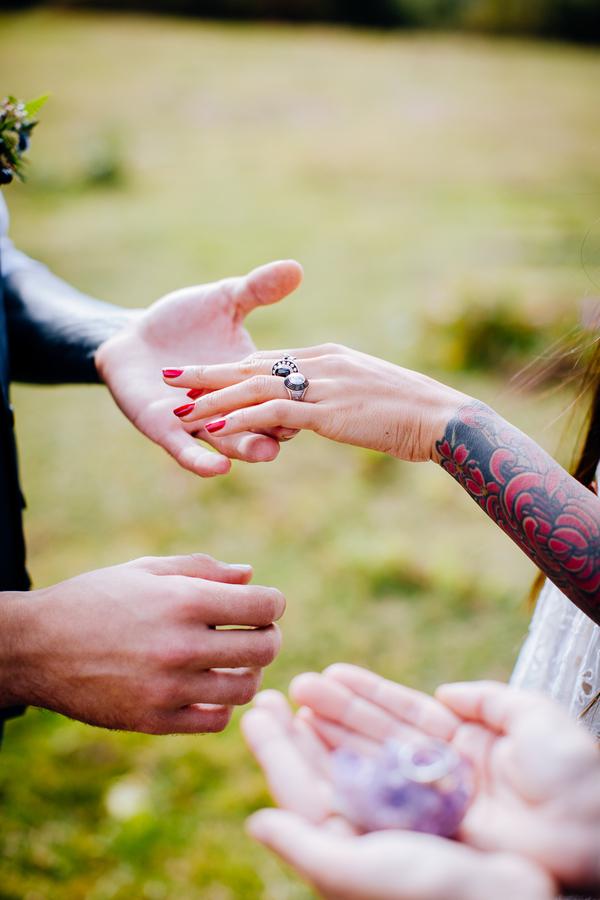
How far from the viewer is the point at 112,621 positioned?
146 centimetres

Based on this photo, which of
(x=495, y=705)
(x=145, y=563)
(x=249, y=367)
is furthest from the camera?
(x=249, y=367)

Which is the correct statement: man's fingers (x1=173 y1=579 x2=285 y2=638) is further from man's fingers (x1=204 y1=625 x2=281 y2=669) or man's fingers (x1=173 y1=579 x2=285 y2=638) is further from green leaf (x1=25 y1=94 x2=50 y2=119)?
green leaf (x1=25 y1=94 x2=50 y2=119)

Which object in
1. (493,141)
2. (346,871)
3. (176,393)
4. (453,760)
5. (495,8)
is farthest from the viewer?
(495,8)

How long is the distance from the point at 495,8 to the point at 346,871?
74.4 feet

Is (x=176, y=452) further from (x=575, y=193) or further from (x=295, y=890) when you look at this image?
(x=575, y=193)

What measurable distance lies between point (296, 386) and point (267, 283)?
1.54 ft

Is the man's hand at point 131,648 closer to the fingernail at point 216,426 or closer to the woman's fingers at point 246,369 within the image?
the fingernail at point 216,426

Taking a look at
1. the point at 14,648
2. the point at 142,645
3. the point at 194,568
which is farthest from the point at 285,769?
the point at 14,648

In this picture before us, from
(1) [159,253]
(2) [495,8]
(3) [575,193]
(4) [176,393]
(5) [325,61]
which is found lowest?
(1) [159,253]

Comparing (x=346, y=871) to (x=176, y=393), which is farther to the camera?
(x=176, y=393)

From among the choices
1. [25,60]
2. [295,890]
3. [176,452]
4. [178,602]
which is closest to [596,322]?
[176,452]

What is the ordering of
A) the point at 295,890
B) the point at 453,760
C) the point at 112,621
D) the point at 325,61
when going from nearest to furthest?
1. the point at 453,760
2. the point at 112,621
3. the point at 295,890
4. the point at 325,61

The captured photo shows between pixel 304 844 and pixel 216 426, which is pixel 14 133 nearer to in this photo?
pixel 216 426

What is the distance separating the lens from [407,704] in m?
1.43
